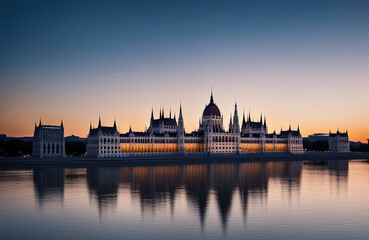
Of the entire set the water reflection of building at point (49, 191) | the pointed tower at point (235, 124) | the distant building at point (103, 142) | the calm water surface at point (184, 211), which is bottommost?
the calm water surface at point (184, 211)

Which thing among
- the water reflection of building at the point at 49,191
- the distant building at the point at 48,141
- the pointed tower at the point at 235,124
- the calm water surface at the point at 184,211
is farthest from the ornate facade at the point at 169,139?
the calm water surface at the point at 184,211

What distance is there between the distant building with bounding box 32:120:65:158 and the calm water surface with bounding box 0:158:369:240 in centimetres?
8258

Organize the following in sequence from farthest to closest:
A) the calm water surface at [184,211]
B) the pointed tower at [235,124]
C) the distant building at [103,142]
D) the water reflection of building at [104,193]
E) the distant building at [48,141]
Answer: the pointed tower at [235,124], the distant building at [103,142], the distant building at [48,141], the water reflection of building at [104,193], the calm water surface at [184,211]

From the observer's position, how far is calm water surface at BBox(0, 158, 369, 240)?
2859 cm

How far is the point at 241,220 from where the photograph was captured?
3247 cm

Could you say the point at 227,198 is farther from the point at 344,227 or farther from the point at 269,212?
the point at 344,227

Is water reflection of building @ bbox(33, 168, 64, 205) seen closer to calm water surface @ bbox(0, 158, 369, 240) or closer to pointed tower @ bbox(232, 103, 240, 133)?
calm water surface @ bbox(0, 158, 369, 240)

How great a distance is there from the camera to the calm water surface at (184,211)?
2859 cm

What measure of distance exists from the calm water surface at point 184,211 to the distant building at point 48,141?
8258 cm

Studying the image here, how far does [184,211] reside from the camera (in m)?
36.1

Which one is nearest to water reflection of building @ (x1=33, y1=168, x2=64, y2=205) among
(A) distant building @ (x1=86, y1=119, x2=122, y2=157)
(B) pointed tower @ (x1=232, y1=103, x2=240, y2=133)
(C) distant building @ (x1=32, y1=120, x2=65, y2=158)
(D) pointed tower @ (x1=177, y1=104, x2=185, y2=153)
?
(C) distant building @ (x1=32, y1=120, x2=65, y2=158)

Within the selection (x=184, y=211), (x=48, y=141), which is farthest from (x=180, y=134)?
(x=184, y=211)

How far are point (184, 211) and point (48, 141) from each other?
10937cm

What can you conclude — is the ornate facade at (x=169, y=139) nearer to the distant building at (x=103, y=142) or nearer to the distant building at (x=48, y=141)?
the distant building at (x=103, y=142)
